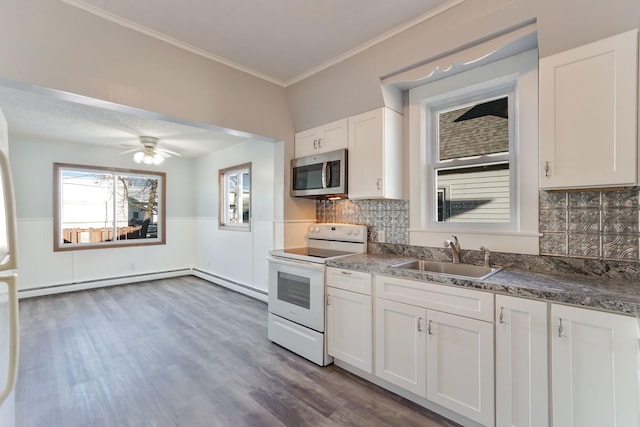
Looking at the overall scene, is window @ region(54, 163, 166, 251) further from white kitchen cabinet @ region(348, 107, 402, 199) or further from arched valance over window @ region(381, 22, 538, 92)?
arched valance over window @ region(381, 22, 538, 92)

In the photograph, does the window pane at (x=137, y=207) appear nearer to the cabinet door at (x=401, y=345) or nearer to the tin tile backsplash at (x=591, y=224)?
the cabinet door at (x=401, y=345)

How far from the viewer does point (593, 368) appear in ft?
4.67

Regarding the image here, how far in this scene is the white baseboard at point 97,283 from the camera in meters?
4.70

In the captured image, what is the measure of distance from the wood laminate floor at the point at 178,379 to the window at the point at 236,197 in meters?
1.67

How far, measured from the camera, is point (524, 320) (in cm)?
161

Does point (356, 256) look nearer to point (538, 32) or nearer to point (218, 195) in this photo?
point (538, 32)

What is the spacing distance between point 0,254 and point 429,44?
2591 millimetres

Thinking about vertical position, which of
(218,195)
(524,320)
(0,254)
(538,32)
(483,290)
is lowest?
(524,320)

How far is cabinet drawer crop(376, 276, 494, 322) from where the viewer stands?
1742 millimetres

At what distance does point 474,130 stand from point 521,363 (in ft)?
5.70

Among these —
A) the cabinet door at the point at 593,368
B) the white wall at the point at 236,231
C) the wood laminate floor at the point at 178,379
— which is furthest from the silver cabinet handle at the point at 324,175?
the cabinet door at the point at 593,368

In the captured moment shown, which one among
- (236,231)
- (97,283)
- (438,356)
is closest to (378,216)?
(438,356)

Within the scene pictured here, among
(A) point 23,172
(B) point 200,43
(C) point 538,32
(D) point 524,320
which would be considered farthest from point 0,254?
(A) point 23,172

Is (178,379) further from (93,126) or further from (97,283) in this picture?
(97,283)
